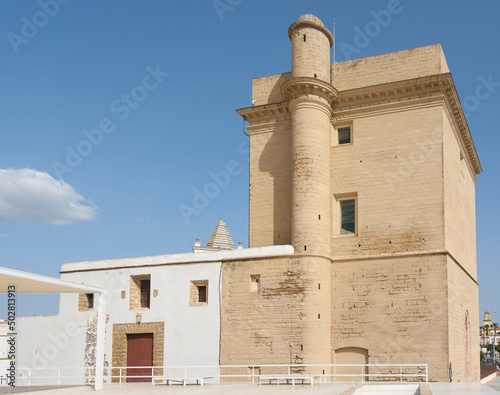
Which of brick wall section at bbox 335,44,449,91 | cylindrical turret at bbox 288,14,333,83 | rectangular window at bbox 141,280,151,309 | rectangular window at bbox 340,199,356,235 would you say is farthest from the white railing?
cylindrical turret at bbox 288,14,333,83

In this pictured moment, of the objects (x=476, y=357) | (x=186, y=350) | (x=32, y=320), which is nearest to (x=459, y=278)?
(x=476, y=357)

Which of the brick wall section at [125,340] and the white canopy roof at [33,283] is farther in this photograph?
the brick wall section at [125,340]

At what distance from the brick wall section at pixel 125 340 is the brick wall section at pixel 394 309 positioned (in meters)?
6.83

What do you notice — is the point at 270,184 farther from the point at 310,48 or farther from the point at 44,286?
the point at 44,286

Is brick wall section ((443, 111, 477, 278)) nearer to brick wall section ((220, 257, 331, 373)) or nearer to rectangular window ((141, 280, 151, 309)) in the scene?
brick wall section ((220, 257, 331, 373))

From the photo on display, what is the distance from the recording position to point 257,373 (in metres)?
21.6

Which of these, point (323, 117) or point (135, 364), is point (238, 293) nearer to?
point (135, 364)

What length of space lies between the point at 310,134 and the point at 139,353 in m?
11.0

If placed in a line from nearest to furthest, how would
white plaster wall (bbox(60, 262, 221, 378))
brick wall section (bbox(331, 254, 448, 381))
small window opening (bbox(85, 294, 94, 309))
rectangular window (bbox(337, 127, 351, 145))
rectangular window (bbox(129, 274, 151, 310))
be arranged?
brick wall section (bbox(331, 254, 448, 381)) < white plaster wall (bbox(60, 262, 221, 378)) < rectangular window (bbox(337, 127, 351, 145)) < rectangular window (bbox(129, 274, 151, 310)) < small window opening (bbox(85, 294, 94, 309))

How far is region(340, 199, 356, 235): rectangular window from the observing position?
22875 mm

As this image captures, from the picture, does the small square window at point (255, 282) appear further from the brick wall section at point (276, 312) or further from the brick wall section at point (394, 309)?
the brick wall section at point (394, 309)

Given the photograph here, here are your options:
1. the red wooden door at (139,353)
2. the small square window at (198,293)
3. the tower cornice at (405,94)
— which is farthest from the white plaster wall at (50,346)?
the tower cornice at (405,94)

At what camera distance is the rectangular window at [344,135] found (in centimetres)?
2388

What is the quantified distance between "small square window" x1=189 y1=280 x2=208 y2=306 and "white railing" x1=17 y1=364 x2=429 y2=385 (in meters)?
2.50
